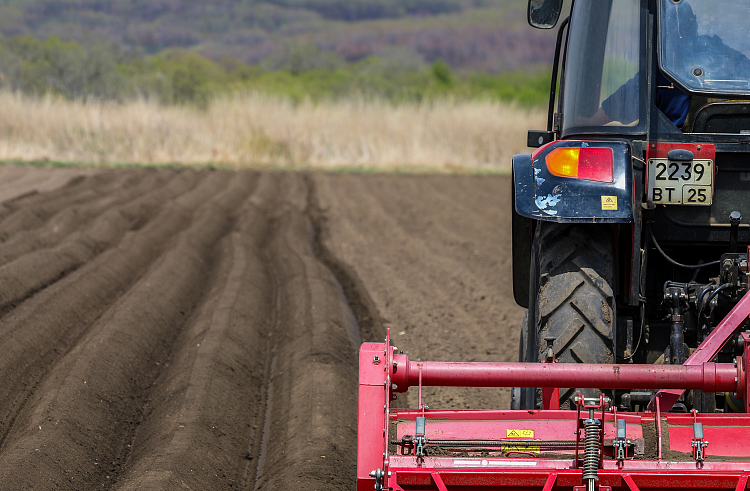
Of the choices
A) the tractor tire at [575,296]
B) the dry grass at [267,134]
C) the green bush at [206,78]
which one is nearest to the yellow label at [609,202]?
the tractor tire at [575,296]

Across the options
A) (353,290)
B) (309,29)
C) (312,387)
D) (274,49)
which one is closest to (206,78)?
(353,290)

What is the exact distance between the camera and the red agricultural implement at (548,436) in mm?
2371

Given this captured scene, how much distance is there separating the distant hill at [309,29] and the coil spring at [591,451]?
1922 inches

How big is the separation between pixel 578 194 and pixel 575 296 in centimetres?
40

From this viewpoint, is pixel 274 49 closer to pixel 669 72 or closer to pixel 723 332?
pixel 669 72

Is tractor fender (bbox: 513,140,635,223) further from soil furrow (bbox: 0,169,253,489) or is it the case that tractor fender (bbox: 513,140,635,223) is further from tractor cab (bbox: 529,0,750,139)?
soil furrow (bbox: 0,169,253,489)

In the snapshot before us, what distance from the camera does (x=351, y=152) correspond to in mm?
21750

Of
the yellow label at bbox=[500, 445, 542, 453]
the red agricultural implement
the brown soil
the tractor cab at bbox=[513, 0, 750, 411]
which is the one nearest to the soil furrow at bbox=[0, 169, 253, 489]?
the brown soil

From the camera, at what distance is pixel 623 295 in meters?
3.54

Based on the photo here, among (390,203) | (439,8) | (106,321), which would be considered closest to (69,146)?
(390,203)

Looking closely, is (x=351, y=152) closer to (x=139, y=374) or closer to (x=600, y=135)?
(x=139, y=374)

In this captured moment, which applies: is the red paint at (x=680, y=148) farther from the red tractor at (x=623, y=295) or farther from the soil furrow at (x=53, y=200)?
the soil furrow at (x=53, y=200)

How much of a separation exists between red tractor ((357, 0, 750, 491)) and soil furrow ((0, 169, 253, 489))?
6.41 feet

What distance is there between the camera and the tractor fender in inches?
124
